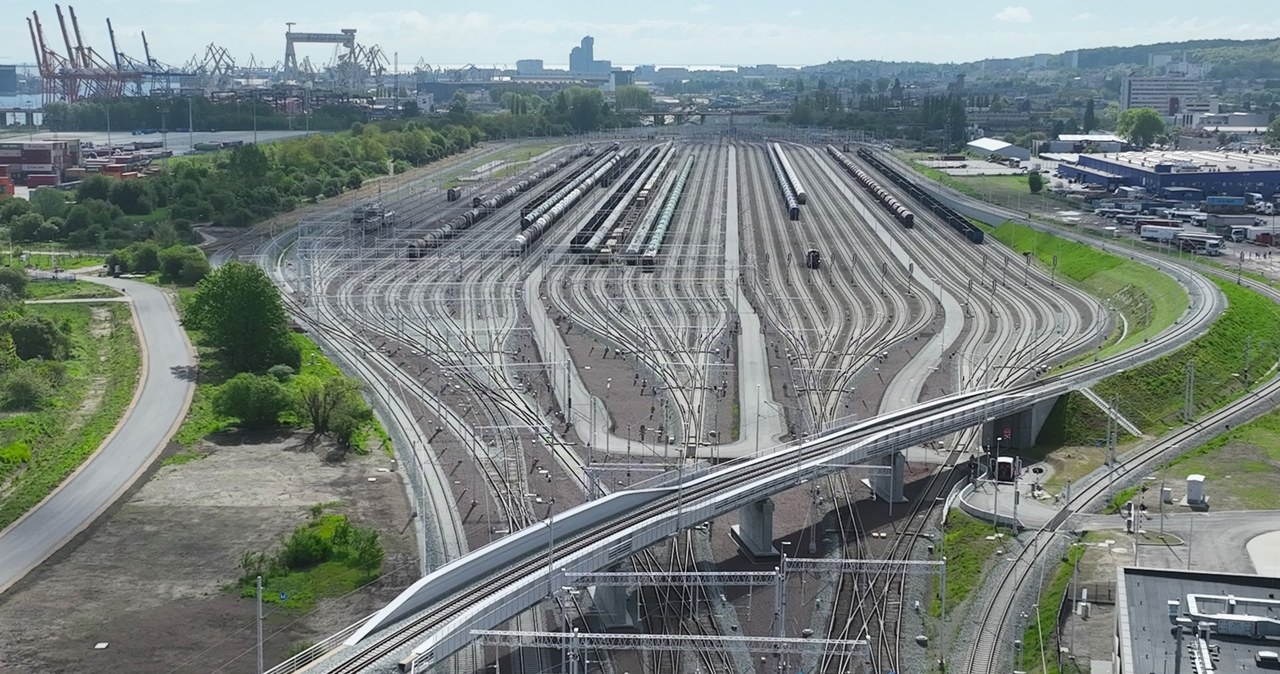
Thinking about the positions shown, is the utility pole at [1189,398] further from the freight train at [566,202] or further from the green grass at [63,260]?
the green grass at [63,260]

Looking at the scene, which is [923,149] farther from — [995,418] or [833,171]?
[995,418]

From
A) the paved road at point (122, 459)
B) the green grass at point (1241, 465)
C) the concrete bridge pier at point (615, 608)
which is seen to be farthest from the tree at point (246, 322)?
the green grass at point (1241, 465)

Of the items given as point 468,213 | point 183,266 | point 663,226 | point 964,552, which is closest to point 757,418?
point 964,552

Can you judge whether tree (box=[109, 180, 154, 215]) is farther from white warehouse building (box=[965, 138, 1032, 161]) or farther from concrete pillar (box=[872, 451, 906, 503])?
white warehouse building (box=[965, 138, 1032, 161])

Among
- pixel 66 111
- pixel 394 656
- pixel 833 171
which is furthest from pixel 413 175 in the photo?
pixel 394 656

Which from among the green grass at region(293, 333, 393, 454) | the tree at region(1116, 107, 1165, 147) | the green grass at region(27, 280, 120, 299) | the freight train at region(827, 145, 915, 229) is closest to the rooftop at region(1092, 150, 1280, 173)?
the freight train at region(827, 145, 915, 229)

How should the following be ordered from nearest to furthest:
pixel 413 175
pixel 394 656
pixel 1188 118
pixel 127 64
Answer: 1. pixel 394 656
2. pixel 413 175
3. pixel 1188 118
4. pixel 127 64
